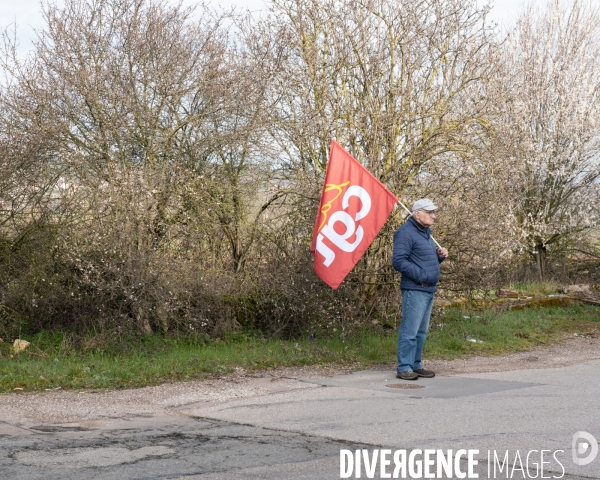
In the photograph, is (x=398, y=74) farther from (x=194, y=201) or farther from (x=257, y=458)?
(x=257, y=458)

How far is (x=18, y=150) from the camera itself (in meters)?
10.6

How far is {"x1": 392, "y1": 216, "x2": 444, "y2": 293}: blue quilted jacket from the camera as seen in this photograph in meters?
9.01

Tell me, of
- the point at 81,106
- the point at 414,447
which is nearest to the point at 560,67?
the point at 81,106

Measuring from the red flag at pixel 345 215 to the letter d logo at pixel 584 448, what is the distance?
4283mm

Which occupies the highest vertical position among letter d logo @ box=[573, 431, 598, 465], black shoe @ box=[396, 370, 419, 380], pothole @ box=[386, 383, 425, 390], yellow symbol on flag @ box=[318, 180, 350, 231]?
yellow symbol on flag @ box=[318, 180, 350, 231]

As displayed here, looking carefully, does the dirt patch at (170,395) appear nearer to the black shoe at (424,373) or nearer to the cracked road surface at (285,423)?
the cracked road surface at (285,423)

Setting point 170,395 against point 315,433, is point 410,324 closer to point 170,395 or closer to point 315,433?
point 170,395

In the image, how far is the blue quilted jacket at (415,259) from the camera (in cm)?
901

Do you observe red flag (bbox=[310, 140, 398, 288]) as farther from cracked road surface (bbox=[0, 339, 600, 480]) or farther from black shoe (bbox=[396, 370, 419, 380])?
black shoe (bbox=[396, 370, 419, 380])

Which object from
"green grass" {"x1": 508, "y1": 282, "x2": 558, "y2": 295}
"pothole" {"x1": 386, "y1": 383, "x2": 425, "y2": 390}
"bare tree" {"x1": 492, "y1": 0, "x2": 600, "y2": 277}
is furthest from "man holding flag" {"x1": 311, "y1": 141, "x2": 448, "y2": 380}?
"bare tree" {"x1": 492, "y1": 0, "x2": 600, "y2": 277}

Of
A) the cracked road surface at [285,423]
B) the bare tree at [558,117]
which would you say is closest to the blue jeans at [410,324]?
the cracked road surface at [285,423]

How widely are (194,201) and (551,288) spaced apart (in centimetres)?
1117

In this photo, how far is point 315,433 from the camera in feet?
20.5

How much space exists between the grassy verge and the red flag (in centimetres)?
124
